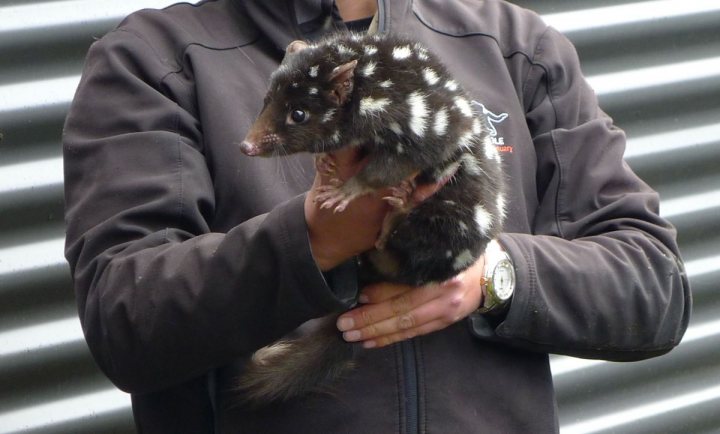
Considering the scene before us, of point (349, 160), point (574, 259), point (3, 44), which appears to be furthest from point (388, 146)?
point (3, 44)

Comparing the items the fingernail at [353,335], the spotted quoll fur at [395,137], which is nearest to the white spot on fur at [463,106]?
the spotted quoll fur at [395,137]

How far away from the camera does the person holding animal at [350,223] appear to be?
1964mm

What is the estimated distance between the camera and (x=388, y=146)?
198 centimetres

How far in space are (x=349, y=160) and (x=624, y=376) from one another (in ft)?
6.01

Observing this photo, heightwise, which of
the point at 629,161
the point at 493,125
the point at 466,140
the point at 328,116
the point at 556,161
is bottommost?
the point at 629,161

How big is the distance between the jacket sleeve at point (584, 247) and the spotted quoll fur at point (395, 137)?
0.19m

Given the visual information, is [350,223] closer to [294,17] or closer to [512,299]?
[512,299]

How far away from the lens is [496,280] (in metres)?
2.12

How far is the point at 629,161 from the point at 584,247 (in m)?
1.27

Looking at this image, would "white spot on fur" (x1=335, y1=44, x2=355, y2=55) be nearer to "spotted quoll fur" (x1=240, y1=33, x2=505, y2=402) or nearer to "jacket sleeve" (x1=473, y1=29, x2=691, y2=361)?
"spotted quoll fur" (x1=240, y1=33, x2=505, y2=402)

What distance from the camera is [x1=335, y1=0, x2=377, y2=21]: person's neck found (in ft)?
8.08

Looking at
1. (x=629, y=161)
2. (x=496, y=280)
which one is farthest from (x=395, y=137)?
(x=629, y=161)

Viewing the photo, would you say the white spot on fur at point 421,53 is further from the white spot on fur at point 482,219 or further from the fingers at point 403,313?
the fingers at point 403,313

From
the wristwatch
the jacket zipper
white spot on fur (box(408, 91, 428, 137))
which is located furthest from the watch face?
white spot on fur (box(408, 91, 428, 137))
